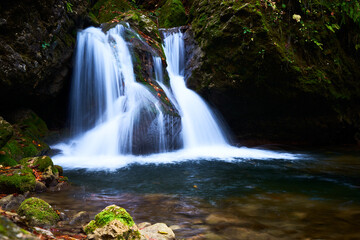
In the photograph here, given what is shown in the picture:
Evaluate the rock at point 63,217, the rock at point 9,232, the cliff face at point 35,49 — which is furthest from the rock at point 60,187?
the rock at point 9,232

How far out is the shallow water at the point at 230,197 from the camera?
9.84ft

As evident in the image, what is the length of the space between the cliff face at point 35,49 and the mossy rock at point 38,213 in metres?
4.81

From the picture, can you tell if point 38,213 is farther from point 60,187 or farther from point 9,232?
point 9,232

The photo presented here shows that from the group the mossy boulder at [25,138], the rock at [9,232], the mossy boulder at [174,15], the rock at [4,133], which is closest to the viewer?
the rock at [9,232]

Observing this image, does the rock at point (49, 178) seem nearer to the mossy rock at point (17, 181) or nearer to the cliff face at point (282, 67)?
the mossy rock at point (17, 181)

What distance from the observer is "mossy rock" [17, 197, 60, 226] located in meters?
2.66

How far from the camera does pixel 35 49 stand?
22.7ft

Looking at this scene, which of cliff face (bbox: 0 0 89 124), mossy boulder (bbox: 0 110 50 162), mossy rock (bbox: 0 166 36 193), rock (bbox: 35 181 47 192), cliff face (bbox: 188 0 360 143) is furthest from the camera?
cliff face (bbox: 188 0 360 143)

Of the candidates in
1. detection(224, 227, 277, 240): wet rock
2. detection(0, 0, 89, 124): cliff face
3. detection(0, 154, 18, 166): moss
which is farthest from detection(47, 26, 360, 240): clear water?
detection(0, 154, 18, 166): moss

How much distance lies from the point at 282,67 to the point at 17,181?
29.9ft

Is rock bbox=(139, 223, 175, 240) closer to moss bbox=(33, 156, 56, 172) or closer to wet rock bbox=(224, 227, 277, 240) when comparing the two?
wet rock bbox=(224, 227, 277, 240)

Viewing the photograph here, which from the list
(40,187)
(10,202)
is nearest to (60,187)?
(40,187)

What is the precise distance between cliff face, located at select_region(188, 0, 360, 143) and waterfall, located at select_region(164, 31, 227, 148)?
582 millimetres

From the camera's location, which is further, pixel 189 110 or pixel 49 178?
pixel 189 110
